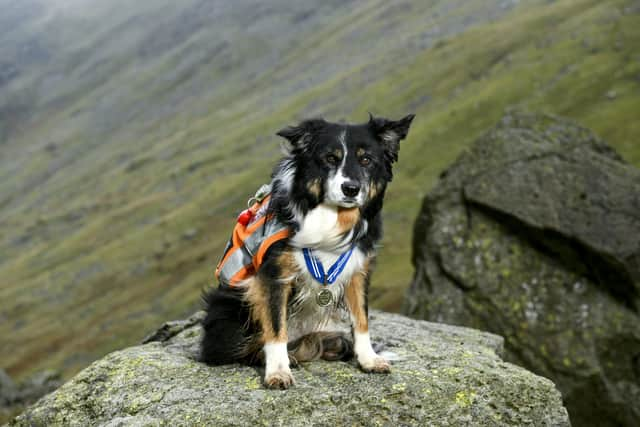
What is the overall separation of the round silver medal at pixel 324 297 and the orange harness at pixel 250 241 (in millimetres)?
901

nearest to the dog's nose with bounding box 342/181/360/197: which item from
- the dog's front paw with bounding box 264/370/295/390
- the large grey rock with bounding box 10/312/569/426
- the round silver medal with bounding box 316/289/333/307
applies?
the round silver medal with bounding box 316/289/333/307

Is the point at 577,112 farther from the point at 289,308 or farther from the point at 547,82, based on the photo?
the point at 289,308

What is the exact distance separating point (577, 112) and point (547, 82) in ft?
48.4

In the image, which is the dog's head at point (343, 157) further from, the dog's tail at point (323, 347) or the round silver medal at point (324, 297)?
the dog's tail at point (323, 347)

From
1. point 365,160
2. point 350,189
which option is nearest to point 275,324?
point 350,189

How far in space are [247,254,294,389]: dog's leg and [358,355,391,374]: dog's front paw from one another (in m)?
1.07

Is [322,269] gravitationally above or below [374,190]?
below

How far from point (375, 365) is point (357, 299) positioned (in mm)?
931

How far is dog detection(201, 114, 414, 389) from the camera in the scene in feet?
25.0

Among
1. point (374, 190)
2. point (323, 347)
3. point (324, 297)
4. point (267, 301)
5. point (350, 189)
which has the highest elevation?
point (350, 189)

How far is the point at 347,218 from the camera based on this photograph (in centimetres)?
778

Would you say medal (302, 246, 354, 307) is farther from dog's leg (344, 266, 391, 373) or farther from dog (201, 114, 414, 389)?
dog's leg (344, 266, 391, 373)

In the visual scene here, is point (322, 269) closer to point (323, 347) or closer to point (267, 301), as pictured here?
point (267, 301)

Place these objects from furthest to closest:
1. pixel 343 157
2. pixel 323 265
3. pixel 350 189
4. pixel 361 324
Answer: pixel 361 324 → pixel 323 265 → pixel 343 157 → pixel 350 189
